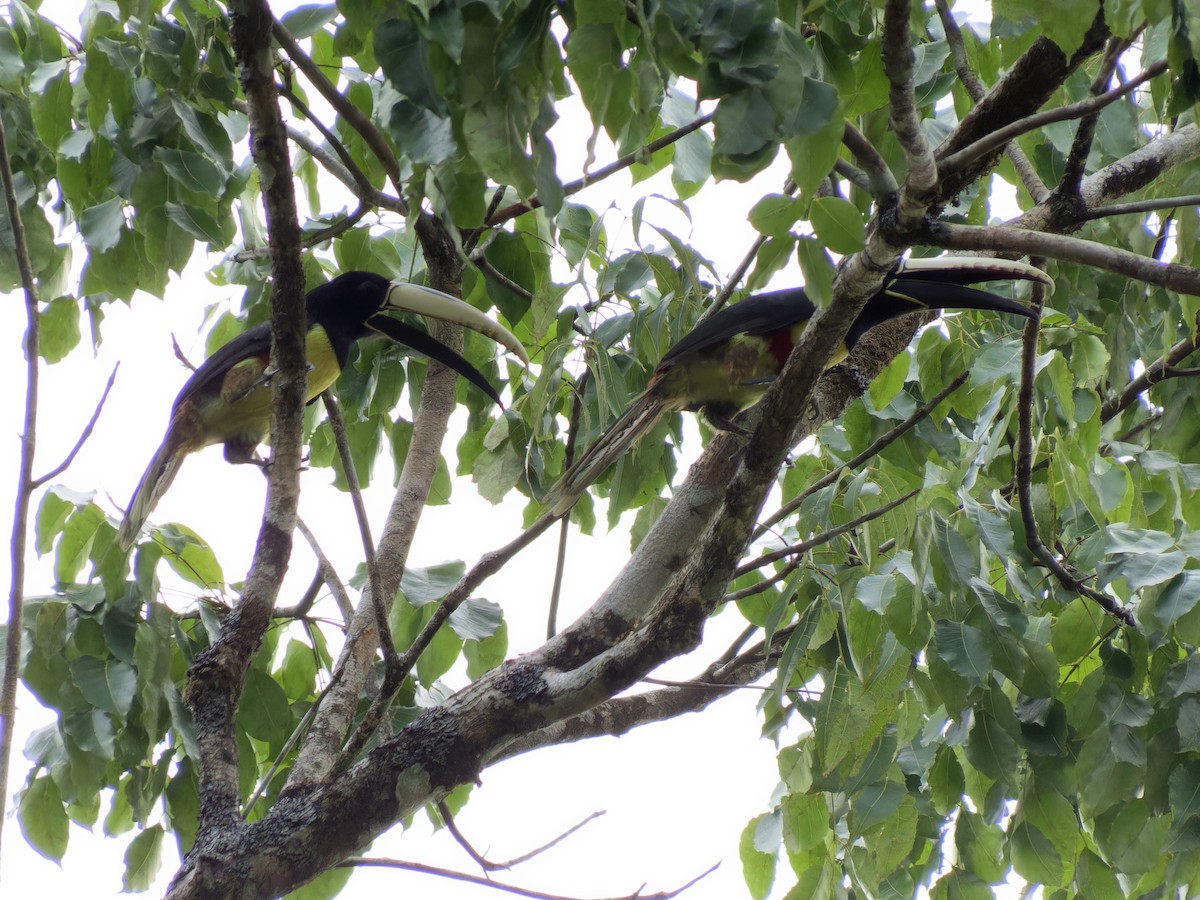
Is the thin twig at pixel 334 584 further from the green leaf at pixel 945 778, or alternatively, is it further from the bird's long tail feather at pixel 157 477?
the green leaf at pixel 945 778

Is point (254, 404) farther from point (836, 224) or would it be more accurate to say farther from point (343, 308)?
point (836, 224)

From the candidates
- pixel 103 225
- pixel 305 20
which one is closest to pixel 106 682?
pixel 103 225

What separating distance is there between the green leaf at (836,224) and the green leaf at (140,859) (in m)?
1.95

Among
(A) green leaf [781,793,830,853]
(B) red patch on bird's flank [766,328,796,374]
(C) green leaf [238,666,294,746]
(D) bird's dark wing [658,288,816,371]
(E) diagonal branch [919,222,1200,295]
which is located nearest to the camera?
(E) diagonal branch [919,222,1200,295]

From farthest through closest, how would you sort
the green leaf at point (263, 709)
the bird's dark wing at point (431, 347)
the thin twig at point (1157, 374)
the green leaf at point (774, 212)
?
the bird's dark wing at point (431, 347)
the thin twig at point (1157, 374)
the green leaf at point (263, 709)
the green leaf at point (774, 212)

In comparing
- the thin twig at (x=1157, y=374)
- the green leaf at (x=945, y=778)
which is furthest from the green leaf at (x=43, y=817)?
the thin twig at (x=1157, y=374)

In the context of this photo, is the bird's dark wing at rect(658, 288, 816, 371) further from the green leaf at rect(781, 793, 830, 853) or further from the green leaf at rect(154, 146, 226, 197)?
the green leaf at rect(154, 146, 226, 197)

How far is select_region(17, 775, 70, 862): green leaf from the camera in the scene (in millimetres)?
2270

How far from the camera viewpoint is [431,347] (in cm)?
293

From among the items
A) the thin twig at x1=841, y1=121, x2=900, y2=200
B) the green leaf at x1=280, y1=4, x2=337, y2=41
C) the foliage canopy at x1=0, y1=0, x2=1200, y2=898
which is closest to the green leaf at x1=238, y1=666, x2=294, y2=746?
the foliage canopy at x1=0, y1=0, x2=1200, y2=898

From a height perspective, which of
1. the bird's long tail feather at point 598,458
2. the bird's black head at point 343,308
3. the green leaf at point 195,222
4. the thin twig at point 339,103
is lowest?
the bird's long tail feather at point 598,458

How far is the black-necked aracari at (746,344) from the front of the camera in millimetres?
2727

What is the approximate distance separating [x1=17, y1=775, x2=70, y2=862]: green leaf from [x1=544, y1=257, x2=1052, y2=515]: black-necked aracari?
3.84ft

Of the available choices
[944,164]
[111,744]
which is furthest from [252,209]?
[944,164]
